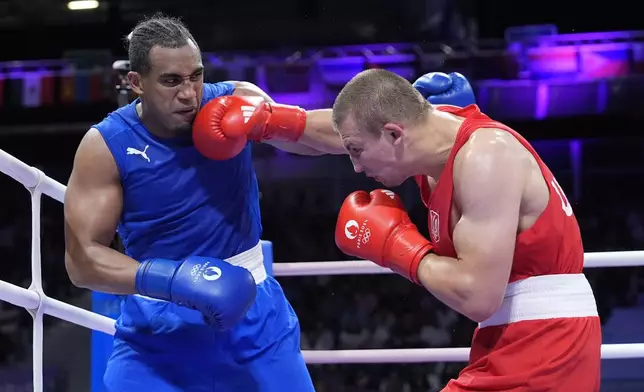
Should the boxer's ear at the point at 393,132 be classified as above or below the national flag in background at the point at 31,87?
above

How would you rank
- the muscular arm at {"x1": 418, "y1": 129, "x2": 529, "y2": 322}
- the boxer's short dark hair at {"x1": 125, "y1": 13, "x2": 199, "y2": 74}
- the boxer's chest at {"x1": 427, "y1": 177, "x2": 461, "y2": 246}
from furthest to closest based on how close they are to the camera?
the boxer's short dark hair at {"x1": 125, "y1": 13, "x2": 199, "y2": 74} < the boxer's chest at {"x1": 427, "y1": 177, "x2": 461, "y2": 246} < the muscular arm at {"x1": 418, "y1": 129, "x2": 529, "y2": 322}

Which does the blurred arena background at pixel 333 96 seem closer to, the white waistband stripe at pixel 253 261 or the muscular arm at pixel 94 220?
the white waistband stripe at pixel 253 261

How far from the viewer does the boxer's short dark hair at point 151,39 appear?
213 cm

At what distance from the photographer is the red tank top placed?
1686mm

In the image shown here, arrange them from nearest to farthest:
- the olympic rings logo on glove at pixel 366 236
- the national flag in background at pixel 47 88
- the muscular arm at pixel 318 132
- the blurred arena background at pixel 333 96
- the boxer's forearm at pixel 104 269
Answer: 1. the olympic rings logo on glove at pixel 366 236
2. the boxer's forearm at pixel 104 269
3. the muscular arm at pixel 318 132
4. the blurred arena background at pixel 333 96
5. the national flag in background at pixel 47 88

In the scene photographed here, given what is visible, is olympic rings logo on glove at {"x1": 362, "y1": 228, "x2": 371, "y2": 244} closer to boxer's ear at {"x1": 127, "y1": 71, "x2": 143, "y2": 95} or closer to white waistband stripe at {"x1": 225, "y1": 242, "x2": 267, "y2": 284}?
white waistband stripe at {"x1": 225, "y1": 242, "x2": 267, "y2": 284}

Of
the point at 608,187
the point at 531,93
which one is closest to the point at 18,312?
the point at 531,93

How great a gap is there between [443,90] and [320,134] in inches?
16.3

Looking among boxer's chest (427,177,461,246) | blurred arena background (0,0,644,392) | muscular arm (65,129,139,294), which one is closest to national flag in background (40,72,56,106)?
blurred arena background (0,0,644,392)

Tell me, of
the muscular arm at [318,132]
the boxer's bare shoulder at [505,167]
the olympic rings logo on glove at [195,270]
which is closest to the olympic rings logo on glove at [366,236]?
the boxer's bare shoulder at [505,167]

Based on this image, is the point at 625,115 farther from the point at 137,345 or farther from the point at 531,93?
the point at 137,345

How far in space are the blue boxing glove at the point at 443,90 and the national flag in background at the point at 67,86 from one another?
7516 mm

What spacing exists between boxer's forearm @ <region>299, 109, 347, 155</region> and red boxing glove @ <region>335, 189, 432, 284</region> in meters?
0.44

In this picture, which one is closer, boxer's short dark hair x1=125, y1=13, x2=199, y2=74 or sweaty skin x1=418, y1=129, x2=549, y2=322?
sweaty skin x1=418, y1=129, x2=549, y2=322
